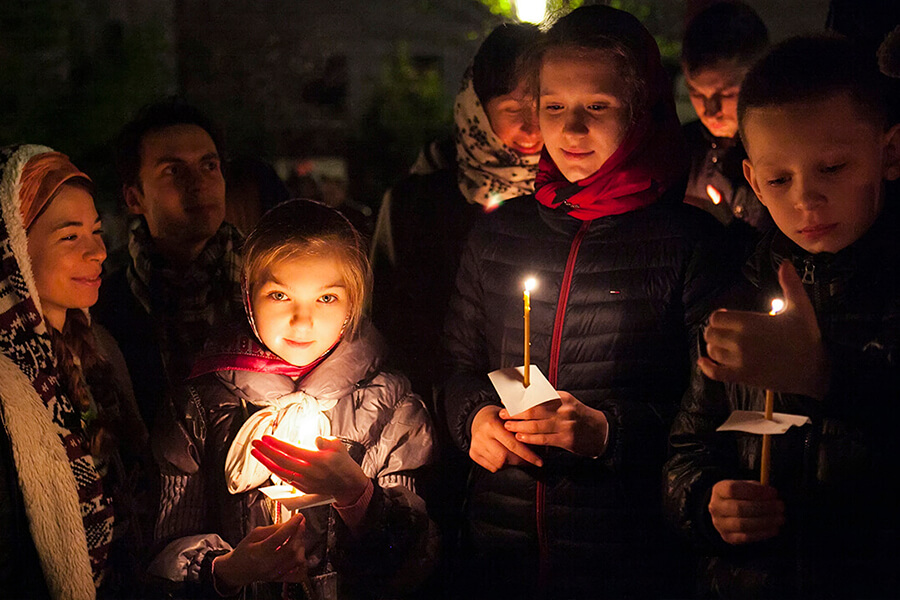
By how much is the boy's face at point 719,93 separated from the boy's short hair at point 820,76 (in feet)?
→ 2.25

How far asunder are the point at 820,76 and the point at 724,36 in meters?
0.85

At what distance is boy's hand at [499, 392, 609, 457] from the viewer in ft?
8.36

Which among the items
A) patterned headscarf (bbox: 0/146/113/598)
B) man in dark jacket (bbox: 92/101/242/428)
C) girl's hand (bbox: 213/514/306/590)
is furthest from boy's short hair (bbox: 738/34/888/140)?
patterned headscarf (bbox: 0/146/113/598)

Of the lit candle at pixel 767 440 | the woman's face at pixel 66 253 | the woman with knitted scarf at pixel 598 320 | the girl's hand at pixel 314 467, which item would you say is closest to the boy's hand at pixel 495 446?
the woman with knitted scarf at pixel 598 320

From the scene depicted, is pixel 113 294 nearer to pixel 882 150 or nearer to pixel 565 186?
pixel 565 186

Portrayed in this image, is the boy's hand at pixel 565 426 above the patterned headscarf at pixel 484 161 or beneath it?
beneath

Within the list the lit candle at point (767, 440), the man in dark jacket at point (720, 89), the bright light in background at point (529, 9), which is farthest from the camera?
the bright light in background at point (529, 9)

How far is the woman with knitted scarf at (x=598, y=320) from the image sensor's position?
104 inches

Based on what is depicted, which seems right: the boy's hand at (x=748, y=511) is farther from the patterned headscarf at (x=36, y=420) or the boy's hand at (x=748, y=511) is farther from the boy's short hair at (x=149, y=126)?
the boy's short hair at (x=149, y=126)

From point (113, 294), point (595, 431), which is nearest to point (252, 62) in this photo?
point (113, 294)

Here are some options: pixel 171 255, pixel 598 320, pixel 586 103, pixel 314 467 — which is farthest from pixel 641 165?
pixel 171 255

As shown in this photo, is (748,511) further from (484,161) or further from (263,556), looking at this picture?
(484,161)

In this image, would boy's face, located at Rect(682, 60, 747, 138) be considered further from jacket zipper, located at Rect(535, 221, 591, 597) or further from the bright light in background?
jacket zipper, located at Rect(535, 221, 591, 597)

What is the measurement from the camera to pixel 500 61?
3.22 meters
